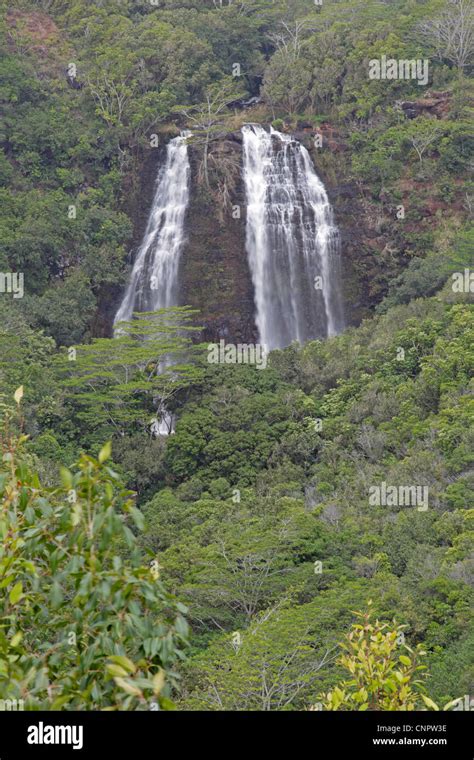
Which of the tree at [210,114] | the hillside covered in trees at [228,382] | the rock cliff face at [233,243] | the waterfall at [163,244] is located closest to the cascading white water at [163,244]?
the waterfall at [163,244]

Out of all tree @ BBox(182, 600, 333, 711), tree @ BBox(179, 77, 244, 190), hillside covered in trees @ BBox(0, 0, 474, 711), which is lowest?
tree @ BBox(182, 600, 333, 711)

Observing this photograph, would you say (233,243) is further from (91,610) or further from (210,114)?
(91,610)

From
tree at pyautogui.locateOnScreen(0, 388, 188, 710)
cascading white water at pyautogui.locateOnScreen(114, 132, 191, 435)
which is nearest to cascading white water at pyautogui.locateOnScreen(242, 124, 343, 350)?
cascading white water at pyautogui.locateOnScreen(114, 132, 191, 435)

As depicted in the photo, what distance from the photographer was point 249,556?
57.9 feet

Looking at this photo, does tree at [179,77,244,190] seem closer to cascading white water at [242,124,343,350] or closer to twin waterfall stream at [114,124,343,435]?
twin waterfall stream at [114,124,343,435]

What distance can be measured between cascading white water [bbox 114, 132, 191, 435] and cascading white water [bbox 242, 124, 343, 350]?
246 cm

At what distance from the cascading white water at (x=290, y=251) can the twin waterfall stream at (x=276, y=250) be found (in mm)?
34

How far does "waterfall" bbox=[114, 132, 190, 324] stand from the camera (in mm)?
36875

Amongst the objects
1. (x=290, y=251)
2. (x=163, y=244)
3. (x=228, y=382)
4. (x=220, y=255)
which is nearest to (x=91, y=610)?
(x=228, y=382)

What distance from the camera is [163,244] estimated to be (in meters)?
37.7

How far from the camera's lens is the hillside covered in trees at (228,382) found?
16.5 ft

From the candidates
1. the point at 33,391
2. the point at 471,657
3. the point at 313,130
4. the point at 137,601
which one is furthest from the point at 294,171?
the point at 137,601

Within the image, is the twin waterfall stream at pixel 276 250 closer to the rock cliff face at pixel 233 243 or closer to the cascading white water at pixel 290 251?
the cascading white water at pixel 290 251
